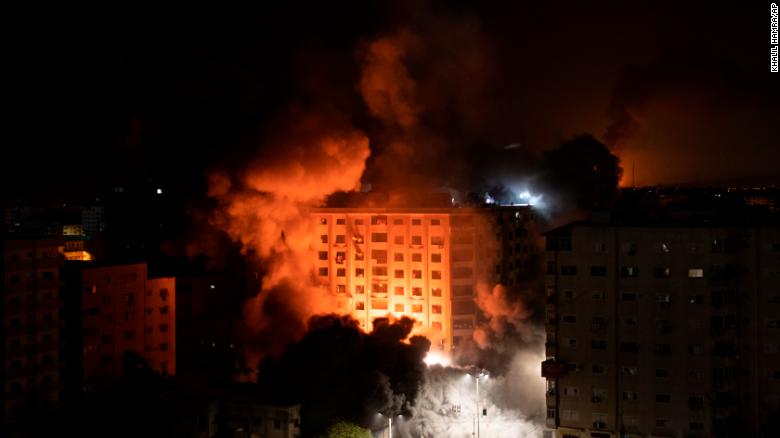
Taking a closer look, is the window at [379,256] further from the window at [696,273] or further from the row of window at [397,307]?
the window at [696,273]

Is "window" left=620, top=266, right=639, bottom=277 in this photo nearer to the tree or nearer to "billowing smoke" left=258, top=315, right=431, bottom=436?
"billowing smoke" left=258, top=315, right=431, bottom=436

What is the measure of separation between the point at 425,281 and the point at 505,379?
29.3 ft

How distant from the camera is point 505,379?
129ft

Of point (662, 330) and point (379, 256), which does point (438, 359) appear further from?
point (662, 330)

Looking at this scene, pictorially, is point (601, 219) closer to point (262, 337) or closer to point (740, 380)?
point (740, 380)

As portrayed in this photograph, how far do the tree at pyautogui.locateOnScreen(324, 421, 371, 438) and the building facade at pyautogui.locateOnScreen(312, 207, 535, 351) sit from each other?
12976mm

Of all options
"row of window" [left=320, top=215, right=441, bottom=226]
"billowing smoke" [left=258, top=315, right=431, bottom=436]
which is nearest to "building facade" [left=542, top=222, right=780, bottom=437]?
"billowing smoke" [left=258, top=315, right=431, bottom=436]

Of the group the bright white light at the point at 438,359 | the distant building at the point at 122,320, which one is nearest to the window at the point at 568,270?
the bright white light at the point at 438,359

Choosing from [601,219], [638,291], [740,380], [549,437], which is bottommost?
[549,437]

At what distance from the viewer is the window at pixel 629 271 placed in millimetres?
31750

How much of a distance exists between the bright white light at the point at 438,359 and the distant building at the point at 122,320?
13720 millimetres

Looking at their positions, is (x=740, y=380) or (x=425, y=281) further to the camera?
(x=425, y=281)

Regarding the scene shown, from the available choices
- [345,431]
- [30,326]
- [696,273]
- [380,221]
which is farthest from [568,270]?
[30,326]

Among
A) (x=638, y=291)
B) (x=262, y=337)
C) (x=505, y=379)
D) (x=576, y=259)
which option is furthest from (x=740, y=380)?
(x=262, y=337)
